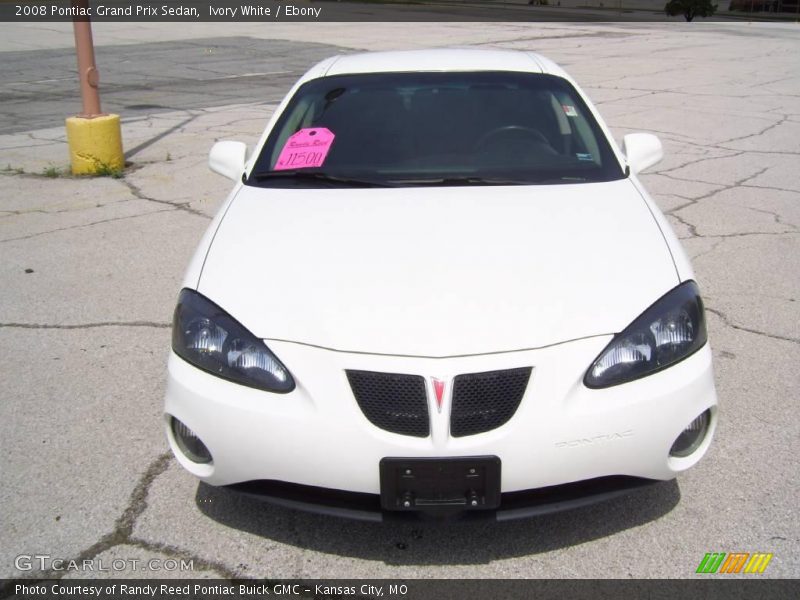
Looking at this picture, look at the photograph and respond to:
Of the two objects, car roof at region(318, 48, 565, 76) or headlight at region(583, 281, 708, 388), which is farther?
car roof at region(318, 48, 565, 76)

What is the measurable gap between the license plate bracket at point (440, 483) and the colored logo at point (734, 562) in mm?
787

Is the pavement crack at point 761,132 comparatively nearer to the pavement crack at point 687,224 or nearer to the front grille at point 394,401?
the pavement crack at point 687,224

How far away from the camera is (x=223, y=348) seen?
264 cm

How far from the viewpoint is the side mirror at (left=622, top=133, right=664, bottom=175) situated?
400cm

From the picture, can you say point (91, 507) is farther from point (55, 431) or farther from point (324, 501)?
point (324, 501)

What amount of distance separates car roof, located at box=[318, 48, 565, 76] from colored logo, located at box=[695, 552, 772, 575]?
2.46 m

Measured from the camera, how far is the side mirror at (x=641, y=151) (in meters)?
4.00

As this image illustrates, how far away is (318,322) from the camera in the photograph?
2590 millimetres

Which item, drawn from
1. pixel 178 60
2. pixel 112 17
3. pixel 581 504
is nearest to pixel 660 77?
pixel 178 60

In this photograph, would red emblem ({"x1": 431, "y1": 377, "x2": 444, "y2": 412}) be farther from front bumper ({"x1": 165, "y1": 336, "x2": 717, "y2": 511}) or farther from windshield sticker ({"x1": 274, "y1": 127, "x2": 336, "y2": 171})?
windshield sticker ({"x1": 274, "y1": 127, "x2": 336, "y2": 171})

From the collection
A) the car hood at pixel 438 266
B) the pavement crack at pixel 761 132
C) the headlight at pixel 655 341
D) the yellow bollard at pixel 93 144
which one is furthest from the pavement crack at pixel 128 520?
the pavement crack at pixel 761 132

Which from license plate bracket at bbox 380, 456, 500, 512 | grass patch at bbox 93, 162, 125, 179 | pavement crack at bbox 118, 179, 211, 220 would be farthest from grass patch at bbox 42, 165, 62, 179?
license plate bracket at bbox 380, 456, 500, 512

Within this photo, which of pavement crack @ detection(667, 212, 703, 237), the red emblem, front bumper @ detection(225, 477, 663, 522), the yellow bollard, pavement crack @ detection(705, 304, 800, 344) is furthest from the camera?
the yellow bollard

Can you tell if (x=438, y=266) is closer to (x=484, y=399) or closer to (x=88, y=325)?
(x=484, y=399)
